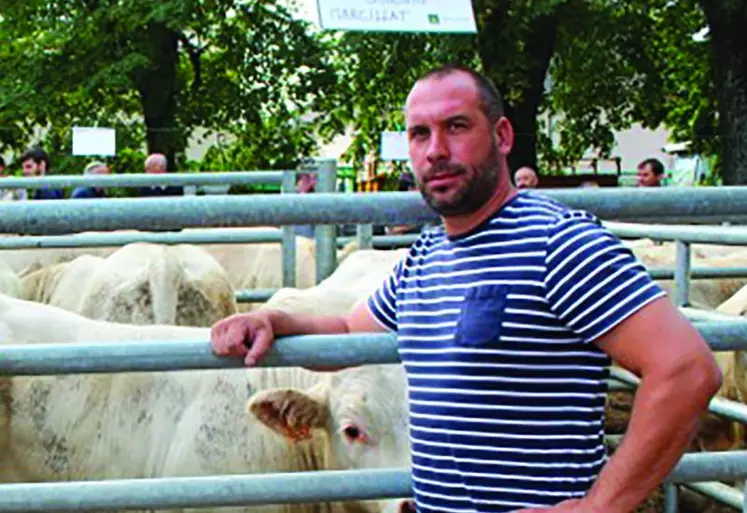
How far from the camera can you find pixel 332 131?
22656 mm

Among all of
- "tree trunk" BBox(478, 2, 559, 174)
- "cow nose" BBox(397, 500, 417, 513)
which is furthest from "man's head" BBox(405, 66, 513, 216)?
"tree trunk" BBox(478, 2, 559, 174)

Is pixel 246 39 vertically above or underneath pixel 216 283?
above

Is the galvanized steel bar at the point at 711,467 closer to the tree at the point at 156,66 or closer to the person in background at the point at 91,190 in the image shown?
the person in background at the point at 91,190

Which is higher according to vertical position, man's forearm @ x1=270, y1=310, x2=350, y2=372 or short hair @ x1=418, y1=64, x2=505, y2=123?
short hair @ x1=418, y1=64, x2=505, y2=123

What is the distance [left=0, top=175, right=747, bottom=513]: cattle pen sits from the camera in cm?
280

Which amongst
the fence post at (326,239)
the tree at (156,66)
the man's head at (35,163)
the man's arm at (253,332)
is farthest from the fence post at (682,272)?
the tree at (156,66)

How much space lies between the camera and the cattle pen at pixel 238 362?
9.18ft

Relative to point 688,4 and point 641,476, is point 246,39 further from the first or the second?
point 641,476

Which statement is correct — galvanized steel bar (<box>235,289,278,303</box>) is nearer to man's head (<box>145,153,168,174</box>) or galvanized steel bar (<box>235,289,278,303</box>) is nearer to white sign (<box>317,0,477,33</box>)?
white sign (<box>317,0,477,33</box>)

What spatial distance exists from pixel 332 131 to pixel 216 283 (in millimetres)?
15222

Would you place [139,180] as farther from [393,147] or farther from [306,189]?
[393,147]

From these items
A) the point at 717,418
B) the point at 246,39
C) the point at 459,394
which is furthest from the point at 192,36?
the point at 459,394

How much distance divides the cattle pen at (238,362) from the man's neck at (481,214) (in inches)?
7.9

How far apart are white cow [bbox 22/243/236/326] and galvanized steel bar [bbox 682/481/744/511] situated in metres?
2.92
